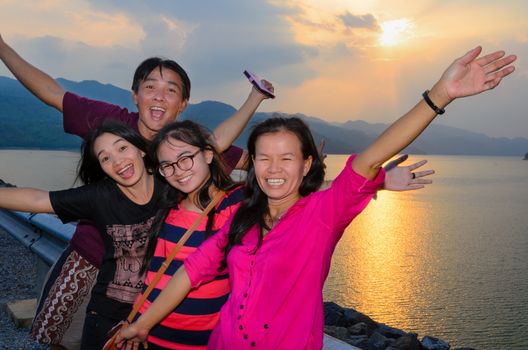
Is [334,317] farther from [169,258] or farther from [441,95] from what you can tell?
[441,95]

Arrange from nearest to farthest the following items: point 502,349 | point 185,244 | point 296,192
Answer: point 296,192, point 185,244, point 502,349

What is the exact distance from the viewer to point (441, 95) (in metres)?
1.85

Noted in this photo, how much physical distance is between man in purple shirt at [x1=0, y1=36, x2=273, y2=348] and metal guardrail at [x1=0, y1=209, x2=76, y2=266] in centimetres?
92

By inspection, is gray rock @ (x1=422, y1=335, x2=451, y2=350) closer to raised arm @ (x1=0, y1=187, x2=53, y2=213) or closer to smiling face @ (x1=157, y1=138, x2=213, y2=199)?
smiling face @ (x1=157, y1=138, x2=213, y2=199)

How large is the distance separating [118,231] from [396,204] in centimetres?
3147

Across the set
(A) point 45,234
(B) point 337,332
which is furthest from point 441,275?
(A) point 45,234

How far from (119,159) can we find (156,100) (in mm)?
504

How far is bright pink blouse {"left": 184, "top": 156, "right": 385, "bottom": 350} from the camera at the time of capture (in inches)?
77.5

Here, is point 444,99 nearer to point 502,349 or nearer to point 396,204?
point 502,349

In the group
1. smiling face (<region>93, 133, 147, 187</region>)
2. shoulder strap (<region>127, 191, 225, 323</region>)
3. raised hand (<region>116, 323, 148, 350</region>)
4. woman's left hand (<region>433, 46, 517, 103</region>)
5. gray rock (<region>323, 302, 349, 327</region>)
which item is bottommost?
gray rock (<region>323, 302, 349, 327</region>)

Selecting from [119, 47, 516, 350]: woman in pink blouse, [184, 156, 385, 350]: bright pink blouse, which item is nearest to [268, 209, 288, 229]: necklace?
[119, 47, 516, 350]: woman in pink blouse

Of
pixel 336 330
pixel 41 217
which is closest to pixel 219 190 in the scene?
pixel 41 217

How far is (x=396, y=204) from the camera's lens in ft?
108

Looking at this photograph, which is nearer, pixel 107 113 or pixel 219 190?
pixel 219 190
